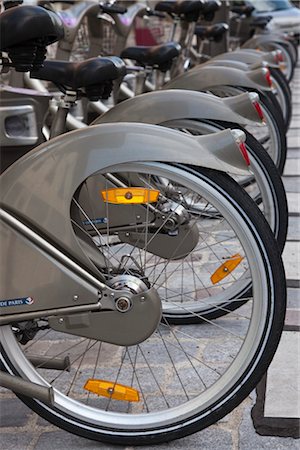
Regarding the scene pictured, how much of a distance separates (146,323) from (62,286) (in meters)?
0.26

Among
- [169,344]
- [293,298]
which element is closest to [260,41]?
[293,298]

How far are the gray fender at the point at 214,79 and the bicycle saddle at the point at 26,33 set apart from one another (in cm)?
181

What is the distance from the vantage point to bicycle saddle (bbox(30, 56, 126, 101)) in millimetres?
2945

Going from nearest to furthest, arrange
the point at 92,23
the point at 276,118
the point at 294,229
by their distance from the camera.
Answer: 1. the point at 276,118
2. the point at 294,229
3. the point at 92,23

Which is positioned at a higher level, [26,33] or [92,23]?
[26,33]

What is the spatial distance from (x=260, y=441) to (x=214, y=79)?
86.4 inches

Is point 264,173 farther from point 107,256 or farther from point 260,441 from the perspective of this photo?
point 260,441

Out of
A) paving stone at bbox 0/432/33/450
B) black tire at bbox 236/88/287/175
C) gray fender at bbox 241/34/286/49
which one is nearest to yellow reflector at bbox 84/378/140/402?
paving stone at bbox 0/432/33/450

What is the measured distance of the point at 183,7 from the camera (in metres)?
6.24

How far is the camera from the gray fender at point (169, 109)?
136 inches

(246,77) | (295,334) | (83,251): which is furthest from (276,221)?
(83,251)

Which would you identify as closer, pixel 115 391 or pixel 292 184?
pixel 115 391

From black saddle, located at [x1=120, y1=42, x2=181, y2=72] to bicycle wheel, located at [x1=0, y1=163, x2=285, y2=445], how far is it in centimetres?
109

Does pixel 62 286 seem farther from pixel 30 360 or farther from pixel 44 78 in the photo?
pixel 44 78
